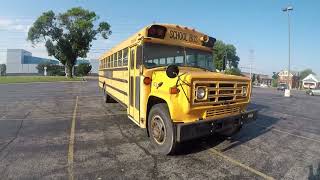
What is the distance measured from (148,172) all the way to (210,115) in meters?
1.69

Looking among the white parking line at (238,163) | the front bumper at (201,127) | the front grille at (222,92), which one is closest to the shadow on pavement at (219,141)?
the white parking line at (238,163)

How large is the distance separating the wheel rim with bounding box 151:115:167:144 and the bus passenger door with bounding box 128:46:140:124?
0.92 meters

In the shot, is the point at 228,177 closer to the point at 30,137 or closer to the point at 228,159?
the point at 228,159

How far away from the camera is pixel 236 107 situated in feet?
20.8

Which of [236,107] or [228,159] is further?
[236,107]

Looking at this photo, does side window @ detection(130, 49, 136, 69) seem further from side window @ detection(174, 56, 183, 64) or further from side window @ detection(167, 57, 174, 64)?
side window @ detection(174, 56, 183, 64)

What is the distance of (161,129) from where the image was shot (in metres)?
6.05

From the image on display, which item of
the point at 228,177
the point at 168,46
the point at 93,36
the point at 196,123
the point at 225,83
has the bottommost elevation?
the point at 228,177

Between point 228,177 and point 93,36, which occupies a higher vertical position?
point 93,36

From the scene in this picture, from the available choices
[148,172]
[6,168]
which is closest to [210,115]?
[148,172]

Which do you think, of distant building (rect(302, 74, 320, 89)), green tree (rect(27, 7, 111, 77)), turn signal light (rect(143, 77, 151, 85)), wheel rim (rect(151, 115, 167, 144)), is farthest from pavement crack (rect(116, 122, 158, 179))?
distant building (rect(302, 74, 320, 89))

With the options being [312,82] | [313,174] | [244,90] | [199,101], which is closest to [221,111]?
[199,101]

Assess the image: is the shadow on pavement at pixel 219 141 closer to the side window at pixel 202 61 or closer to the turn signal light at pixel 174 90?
the turn signal light at pixel 174 90

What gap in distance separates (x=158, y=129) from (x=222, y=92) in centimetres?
157
